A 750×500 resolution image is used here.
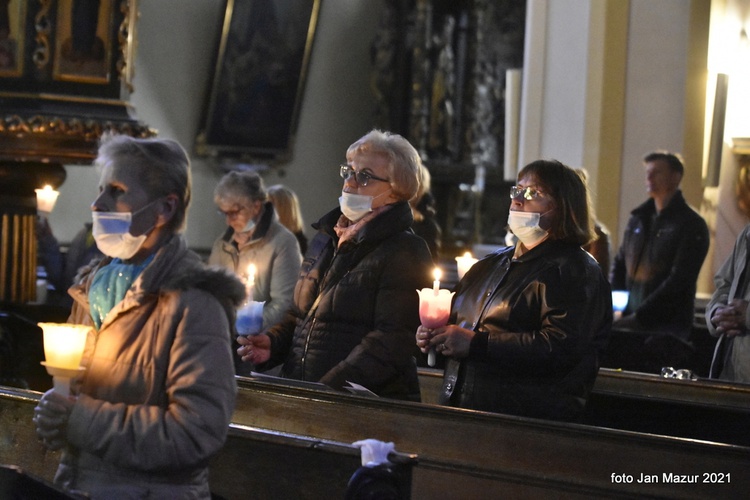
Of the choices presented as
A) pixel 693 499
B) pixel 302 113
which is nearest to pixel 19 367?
pixel 693 499

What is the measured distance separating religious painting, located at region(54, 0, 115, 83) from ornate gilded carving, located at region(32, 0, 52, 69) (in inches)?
2.1

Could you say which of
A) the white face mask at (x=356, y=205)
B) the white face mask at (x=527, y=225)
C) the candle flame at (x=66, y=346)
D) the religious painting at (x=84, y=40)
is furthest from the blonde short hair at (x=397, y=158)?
the religious painting at (x=84, y=40)

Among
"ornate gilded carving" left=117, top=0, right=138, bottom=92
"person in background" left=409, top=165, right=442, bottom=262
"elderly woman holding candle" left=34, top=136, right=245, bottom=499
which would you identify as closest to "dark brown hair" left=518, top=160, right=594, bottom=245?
"elderly woman holding candle" left=34, top=136, right=245, bottom=499

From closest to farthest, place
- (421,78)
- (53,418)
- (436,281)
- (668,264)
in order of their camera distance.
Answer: (53,418)
(436,281)
(668,264)
(421,78)

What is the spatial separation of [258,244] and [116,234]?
2988 mm

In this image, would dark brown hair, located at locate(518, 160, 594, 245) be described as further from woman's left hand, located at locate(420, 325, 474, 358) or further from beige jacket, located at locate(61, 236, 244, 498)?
beige jacket, located at locate(61, 236, 244, 498)

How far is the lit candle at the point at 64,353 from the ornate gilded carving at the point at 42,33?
4118 millimetres

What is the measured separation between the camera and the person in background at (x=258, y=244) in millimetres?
5375

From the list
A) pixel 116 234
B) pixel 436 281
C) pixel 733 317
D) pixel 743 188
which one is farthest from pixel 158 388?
pixel 743 188

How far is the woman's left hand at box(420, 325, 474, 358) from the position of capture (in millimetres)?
3576

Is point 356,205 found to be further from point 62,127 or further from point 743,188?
point 743,188

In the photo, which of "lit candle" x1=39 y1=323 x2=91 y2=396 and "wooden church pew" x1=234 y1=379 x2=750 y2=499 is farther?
"wooden church pew" x1=234 y1=379 x2=750 y2=499

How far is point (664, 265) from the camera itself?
21.3ft

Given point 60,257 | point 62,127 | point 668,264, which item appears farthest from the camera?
point 60,257
